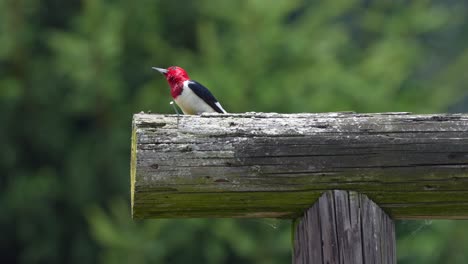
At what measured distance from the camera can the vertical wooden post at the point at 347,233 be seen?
254 cm

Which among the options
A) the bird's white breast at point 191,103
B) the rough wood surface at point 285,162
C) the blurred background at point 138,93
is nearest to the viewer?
the rough wood surface at point 285,162

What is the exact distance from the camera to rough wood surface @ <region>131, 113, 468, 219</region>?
2.52 m

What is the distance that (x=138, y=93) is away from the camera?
10320mm

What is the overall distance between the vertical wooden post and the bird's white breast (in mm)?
2008

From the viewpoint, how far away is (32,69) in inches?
408

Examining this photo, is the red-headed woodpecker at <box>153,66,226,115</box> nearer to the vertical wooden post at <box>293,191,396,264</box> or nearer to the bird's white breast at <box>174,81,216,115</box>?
the bird's white breast at <box>174,81,216,115</box>

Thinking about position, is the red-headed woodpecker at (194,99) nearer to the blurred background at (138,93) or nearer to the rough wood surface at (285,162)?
the rough wood surface at (285,162)

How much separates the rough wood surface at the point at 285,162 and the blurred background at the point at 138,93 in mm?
6182

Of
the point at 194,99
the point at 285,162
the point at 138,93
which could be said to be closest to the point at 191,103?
the point at 194,99

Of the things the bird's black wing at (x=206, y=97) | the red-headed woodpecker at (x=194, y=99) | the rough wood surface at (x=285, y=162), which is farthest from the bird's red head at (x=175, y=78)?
the rough wood surface at (x=285, y=162)

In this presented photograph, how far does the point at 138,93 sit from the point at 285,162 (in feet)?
25.8

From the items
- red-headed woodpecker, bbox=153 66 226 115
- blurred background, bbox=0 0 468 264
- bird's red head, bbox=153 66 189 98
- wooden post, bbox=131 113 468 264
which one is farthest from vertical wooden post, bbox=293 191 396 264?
blurred background, bbox=0 0 468 264

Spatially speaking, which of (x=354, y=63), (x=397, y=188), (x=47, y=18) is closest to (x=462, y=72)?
(x=354, y=63)

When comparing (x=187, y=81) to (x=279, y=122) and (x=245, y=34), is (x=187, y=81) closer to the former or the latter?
(x=279, y=122)
